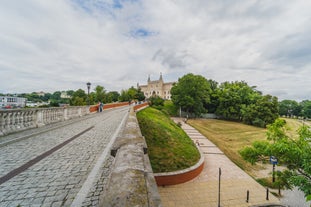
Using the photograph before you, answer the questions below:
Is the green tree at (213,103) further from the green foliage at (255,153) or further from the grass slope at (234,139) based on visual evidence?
the green foliage at (255,153)

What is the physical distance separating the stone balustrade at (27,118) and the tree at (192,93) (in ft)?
112

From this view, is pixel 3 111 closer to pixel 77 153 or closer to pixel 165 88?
pixel 77 153

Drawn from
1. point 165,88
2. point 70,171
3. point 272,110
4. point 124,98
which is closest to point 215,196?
point 70,171

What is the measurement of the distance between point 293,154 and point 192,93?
36945 millimetres

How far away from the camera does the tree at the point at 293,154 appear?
4.97 meters

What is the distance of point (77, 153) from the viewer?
464cm

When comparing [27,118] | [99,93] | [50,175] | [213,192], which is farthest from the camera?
[99,93]

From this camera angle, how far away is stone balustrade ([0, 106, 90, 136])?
6.13 m

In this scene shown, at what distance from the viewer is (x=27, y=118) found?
24.4ft

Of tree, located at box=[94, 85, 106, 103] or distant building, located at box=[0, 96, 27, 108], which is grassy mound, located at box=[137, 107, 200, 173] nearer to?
distant building, located at box=[0, 96, 27, 108]

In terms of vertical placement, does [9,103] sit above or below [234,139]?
above

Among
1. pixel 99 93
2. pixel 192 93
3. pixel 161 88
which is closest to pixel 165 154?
pixel 192 93

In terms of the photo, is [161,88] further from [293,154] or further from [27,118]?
[293,154]

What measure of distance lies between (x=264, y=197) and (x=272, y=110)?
36972 mm
